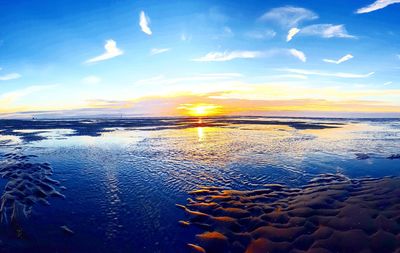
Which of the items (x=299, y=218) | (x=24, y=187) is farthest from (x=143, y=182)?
(x=299, y=218)

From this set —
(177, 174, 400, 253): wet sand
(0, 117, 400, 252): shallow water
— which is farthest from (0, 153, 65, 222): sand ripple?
(177, 174, 400, 253): wet sand

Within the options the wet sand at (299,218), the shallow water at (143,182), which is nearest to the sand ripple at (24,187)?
the shallow water at (143,182)

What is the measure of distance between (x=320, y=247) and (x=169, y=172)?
486 inches

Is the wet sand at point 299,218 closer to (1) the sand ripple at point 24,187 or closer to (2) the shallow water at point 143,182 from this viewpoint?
(2) the shallow water at point 143,182

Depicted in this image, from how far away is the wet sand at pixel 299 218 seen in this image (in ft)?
29.0

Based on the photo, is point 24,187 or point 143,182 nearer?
point 24,187

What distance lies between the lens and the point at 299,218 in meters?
10.6

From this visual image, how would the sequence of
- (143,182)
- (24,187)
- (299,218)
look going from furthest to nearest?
(143,182) → (24,187) → (299,218)

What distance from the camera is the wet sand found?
883 centimetres

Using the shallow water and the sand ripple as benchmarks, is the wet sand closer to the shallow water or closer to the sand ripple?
the shallow water

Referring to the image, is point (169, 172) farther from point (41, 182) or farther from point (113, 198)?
point (41, 182)

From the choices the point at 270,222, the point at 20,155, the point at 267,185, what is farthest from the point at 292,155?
the point at 20,155

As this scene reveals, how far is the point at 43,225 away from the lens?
10.9 meters

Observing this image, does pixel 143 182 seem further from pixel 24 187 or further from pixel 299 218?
pixel 299 218
